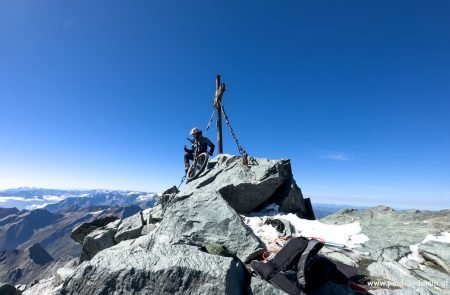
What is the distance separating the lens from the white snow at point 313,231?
15547 mm

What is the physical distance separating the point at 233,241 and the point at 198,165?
47.7 feet

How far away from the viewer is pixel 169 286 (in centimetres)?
821

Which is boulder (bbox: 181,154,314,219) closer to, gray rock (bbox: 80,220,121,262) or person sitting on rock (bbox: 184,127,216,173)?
person sitting on rock (bbox: 184,127,216,173)

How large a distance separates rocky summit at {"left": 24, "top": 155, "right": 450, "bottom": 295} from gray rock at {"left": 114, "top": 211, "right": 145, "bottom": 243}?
2.7 inches

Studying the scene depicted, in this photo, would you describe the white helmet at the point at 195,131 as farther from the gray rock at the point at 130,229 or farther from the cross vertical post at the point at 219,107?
the gray rock at the point at 130,229

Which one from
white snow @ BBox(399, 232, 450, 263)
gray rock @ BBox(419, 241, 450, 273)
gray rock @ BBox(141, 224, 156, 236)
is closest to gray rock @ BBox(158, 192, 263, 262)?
gray rock @ BBox(141, 224, 156, 236)

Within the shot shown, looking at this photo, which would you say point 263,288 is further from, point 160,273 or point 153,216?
point 153,216

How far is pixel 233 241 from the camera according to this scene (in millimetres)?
12688

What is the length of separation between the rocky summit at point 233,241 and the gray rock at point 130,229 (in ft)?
0.23

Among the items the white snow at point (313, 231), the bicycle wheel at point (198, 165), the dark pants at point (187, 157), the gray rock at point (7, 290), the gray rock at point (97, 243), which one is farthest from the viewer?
the dark pants at point (187, 157)

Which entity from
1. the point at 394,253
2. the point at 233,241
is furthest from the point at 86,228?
the point at 394,253

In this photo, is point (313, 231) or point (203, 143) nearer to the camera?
point (313, 231)

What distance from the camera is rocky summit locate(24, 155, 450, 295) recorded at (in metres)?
8.44

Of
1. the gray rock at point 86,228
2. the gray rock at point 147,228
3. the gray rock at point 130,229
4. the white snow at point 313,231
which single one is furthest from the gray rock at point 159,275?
the gray rock at point 86,228
